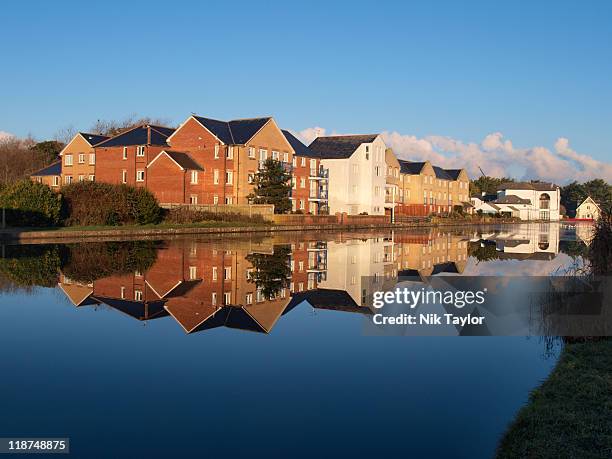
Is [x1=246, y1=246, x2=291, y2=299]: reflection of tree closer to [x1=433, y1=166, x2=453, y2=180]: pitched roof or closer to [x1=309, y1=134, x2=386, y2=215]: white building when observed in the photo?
[x1=309, y1=134, x2=386, y2=215]: white building

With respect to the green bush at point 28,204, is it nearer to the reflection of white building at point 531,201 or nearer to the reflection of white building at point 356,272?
the reflection of white building at point 356,272

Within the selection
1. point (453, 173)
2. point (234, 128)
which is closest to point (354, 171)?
point (234, 128)

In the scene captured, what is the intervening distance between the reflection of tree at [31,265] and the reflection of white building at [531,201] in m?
118

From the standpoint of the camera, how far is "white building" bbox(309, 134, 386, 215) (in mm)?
78500

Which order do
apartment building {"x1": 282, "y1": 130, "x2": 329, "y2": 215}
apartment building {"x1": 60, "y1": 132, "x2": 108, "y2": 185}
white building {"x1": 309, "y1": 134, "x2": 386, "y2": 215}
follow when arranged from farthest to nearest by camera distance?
white building {"x1": 309, "y1": 134, "x2": 386, "y2": 215} → apartment building {"x1": 282, "y1": 130, "x2": 329, "y2": 215} → apartment building {"x1": 60, "y1": 132, "x2": 108, "y2": 185}

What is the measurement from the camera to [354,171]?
8000 centimetres

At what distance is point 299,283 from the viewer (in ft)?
60.8

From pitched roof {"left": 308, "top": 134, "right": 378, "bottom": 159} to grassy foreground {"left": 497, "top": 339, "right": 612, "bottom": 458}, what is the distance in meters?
70.9

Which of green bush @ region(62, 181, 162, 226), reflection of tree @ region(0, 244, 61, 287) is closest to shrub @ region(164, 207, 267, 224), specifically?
green bush @ region(62, 181, 162, 226)

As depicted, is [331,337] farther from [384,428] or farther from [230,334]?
[384,428]

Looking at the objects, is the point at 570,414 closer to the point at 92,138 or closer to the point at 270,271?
the point at 270,271

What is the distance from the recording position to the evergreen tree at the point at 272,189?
5750 centimetres

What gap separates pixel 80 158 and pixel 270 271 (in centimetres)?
5318

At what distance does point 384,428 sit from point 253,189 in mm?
53424
